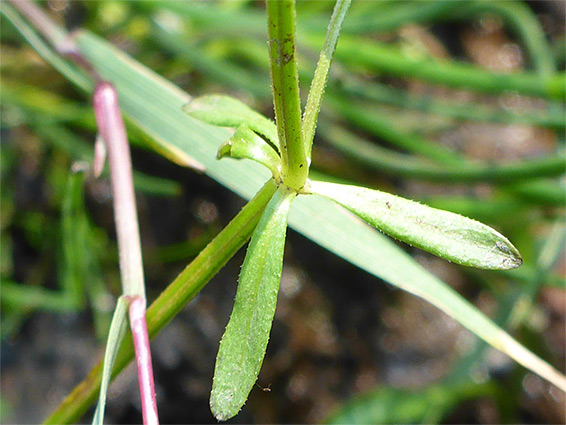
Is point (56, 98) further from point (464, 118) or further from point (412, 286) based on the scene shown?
point (412, 286)

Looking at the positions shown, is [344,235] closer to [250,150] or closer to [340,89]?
[250,150]

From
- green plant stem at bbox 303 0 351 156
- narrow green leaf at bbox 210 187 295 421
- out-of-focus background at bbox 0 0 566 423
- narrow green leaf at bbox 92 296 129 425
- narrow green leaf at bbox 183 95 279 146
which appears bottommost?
out-of-focus background at bbox 0 0 566 423

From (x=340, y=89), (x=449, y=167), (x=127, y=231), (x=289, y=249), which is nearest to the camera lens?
(x=127, y=231)

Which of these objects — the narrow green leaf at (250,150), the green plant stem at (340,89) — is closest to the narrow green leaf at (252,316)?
the narrow green leaf at (250,150)

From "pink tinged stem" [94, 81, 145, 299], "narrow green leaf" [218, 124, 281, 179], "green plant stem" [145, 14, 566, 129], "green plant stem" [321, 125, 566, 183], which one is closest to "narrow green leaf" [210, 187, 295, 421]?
"narrow green leaf" [218, 124, 281, 179]

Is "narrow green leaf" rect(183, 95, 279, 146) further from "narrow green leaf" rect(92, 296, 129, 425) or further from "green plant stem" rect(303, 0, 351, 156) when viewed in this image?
"narrow green leaf" rect(92, 296, 129, 425)

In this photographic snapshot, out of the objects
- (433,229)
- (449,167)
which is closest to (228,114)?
(433,229)

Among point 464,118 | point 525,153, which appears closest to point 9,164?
point 464,118
